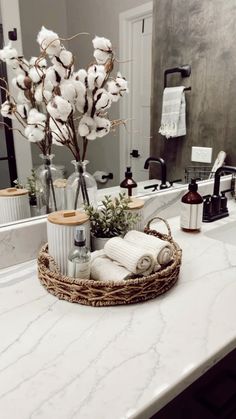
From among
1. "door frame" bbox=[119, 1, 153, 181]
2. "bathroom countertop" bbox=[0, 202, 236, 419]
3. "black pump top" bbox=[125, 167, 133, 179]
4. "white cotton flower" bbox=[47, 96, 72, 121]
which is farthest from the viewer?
"black pump top" bbox=[125, 167, 133, 179]

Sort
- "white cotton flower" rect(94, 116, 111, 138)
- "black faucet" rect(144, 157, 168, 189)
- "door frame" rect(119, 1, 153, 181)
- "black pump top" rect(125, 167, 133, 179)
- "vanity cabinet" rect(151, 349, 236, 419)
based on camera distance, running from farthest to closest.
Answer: "black faucet" rect(144, 157, 168, 189) < "black pump top" rect(125, 167, 133, 179) < "door frame" rect(119, 1, 153, 181) < "white cotton flower" rect(94, 116, 111, 138) < "vanity cabinet" rect(151, 349, 236, 419)

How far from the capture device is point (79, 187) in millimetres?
1054

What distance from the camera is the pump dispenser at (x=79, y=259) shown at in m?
0.75

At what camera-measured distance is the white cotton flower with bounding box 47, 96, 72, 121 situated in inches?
33.7

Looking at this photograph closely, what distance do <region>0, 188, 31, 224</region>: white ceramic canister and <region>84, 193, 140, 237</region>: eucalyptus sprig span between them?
0.23 m

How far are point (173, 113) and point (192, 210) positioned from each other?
555mm

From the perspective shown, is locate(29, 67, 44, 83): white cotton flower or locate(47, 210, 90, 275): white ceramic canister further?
locate(29, 67, 44, 83): white cotton flower

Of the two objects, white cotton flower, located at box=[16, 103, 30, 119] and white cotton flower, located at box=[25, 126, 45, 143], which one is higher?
white cotton flower, located at box=[16, 103, 30, 119]

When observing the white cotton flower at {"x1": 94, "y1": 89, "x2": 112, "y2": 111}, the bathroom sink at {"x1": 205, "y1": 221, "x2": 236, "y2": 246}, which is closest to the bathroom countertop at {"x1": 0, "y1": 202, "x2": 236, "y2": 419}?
the bathroom sink at {"x1": 205, "y1": 221, "x2": 236, "y2": 246}

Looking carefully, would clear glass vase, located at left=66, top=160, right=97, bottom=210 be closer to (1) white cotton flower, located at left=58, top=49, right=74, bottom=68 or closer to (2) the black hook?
(1) white cotton flower, located at left=58, top=49, right=74, bottom=68

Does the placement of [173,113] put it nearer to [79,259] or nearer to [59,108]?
[59,108]

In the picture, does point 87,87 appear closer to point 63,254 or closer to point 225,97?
point 63,254

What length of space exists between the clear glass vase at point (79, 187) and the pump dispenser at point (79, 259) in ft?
0.97

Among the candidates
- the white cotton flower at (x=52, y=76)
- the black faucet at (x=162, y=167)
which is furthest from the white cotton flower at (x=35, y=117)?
the black faucet at (x=162, y=167)
